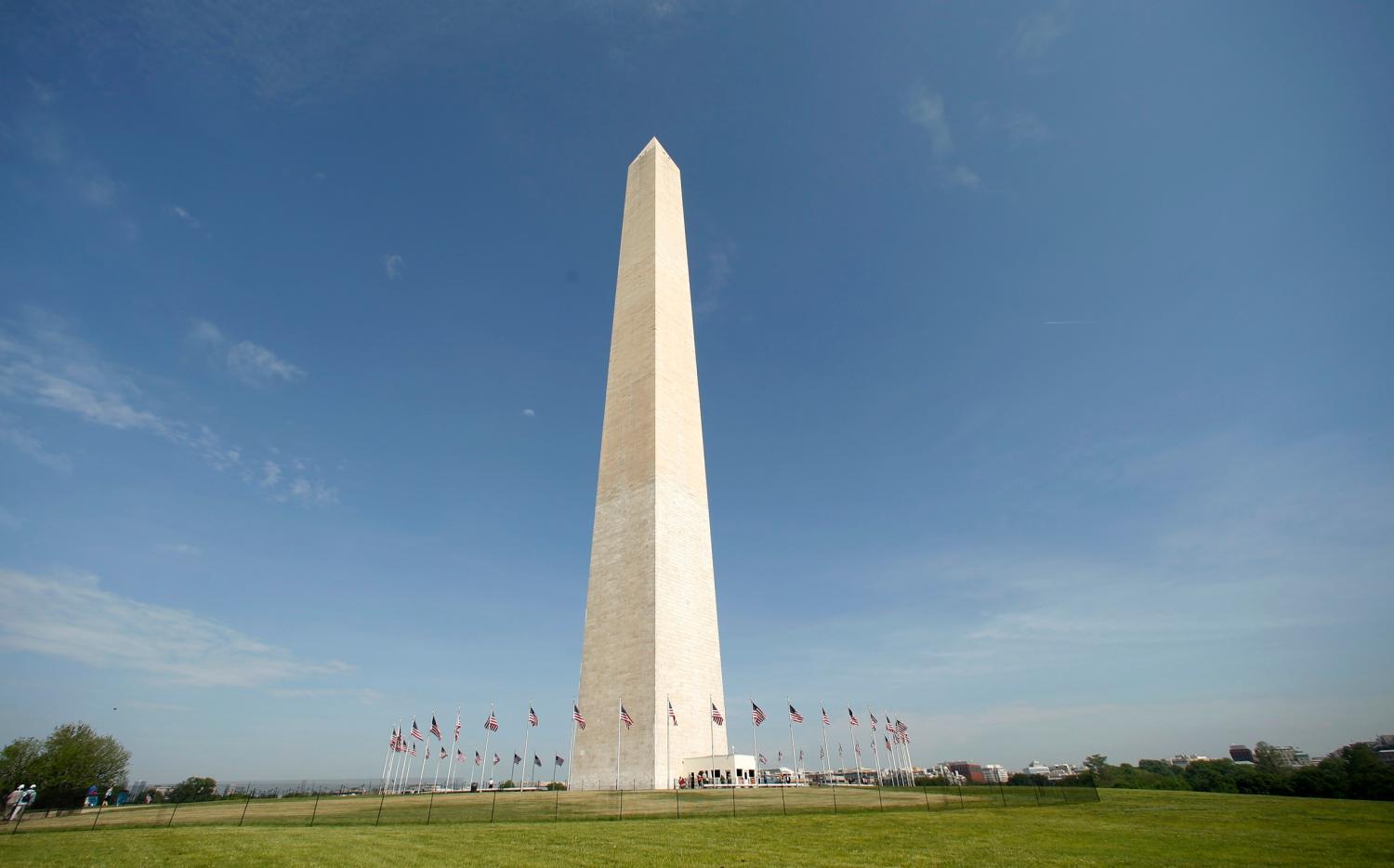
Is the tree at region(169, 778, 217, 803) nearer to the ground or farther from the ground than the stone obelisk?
A: nearer to the ground

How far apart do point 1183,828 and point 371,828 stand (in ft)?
76.2

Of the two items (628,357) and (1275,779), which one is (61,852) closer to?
(628,357)

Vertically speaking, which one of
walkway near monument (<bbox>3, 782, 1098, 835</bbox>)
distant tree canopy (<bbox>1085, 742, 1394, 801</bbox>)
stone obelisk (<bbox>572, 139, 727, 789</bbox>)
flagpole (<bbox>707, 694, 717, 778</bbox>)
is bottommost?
distant tree canopy (<bbox>1085, 742, 1394, 801</bbox>)

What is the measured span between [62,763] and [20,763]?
3516 millimetres

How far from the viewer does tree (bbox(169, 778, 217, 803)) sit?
43.0 meters

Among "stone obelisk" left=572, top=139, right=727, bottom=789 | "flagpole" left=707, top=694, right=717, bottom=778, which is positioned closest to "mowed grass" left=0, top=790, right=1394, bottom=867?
"stone obelisk" left=572, top=139, right=727, bottom=789

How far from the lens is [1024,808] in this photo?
952 inches

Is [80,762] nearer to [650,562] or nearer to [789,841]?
[650,562]

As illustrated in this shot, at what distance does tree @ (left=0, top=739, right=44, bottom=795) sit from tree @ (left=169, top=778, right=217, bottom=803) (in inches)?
772

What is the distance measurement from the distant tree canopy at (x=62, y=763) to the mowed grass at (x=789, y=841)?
52.9m

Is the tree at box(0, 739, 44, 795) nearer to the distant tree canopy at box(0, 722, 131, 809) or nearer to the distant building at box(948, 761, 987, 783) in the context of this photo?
Answer: the distant tree canopy at box(0, 722, 131, 809)

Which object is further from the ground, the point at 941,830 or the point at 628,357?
the point at 628,357

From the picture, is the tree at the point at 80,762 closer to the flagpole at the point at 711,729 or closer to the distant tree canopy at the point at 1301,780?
the flagpole at the point at 711,729

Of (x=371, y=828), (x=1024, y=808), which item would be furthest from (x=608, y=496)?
(x=1024, y=808)
